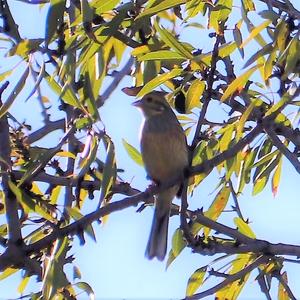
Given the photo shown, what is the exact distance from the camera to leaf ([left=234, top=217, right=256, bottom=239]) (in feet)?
12.4

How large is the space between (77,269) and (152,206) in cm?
46

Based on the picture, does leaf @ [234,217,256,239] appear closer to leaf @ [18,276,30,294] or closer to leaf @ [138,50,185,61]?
leaf @ [138,50,185,61]

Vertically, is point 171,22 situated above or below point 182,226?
above

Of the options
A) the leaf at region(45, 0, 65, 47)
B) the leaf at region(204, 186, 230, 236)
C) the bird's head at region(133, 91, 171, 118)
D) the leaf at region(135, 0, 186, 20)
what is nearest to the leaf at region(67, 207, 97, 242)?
the leaf at region(45, 0, 65, 47)

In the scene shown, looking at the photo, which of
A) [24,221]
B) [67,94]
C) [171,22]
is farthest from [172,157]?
[67,94]

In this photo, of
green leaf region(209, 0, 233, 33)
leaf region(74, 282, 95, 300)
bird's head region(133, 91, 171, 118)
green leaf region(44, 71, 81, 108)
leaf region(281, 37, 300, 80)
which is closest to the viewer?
leaf region(281, 37, 300, 80)

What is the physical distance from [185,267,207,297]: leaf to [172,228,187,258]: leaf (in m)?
0.11

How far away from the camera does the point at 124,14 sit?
335 cm

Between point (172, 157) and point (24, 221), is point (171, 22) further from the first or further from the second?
point (24, 221)

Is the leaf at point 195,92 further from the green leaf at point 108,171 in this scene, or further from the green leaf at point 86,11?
the green leaf at point 86,11

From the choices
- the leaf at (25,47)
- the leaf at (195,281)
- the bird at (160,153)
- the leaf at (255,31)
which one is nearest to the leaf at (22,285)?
the bird at (160,153)

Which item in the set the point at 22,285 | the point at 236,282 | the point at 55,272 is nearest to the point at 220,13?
the point at 55,272

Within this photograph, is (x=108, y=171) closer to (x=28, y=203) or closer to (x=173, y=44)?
(x=28, y=203)

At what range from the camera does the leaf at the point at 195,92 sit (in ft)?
11.8
